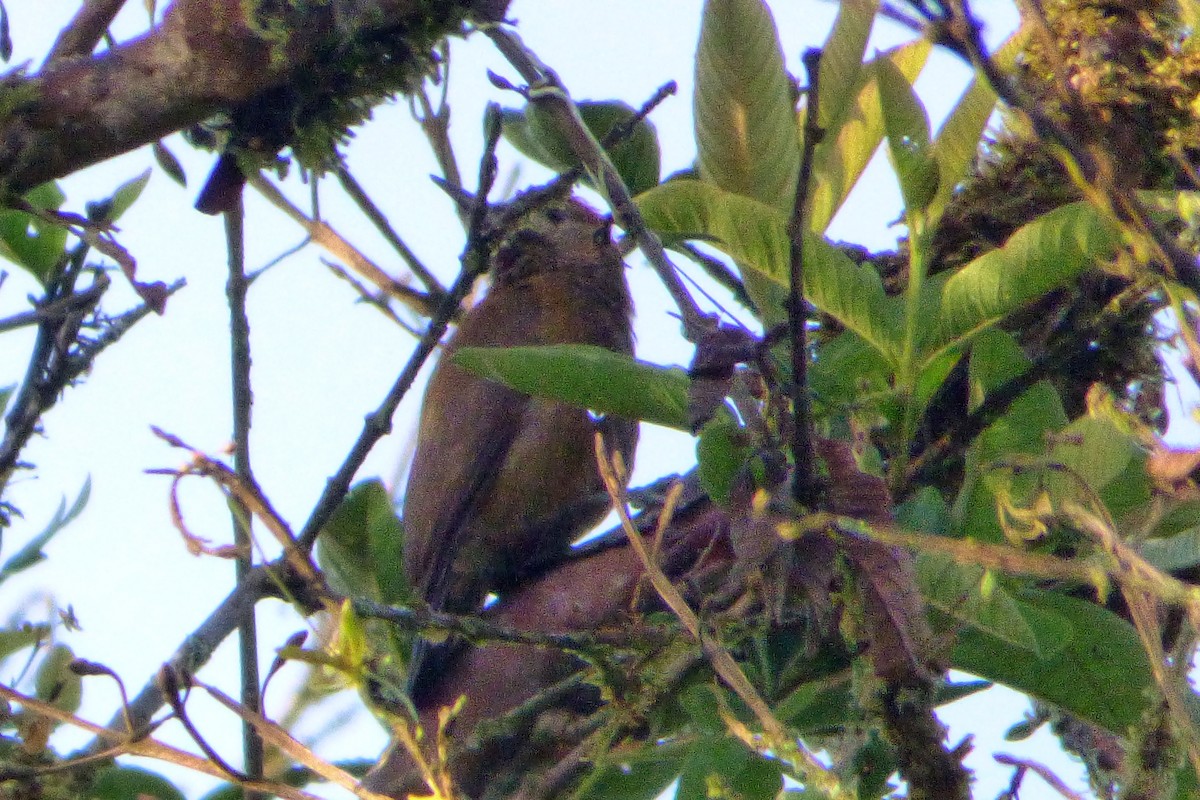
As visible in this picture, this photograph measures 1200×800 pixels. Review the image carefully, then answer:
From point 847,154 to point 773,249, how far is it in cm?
38

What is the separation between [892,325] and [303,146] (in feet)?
3.98

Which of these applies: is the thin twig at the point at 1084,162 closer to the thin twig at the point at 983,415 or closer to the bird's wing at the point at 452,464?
the thin twig at the point at 983,415

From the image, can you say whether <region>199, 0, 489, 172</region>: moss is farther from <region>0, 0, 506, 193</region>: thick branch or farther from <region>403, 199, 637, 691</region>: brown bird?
<region>403, 199, 637, 691</region>: brown bird

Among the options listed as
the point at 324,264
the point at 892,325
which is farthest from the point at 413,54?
the point at 892,325

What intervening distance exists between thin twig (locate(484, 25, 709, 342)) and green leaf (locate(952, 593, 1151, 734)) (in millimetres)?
578

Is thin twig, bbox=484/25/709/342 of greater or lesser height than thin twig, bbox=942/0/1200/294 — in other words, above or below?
above

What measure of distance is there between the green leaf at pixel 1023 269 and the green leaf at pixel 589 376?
37 cm

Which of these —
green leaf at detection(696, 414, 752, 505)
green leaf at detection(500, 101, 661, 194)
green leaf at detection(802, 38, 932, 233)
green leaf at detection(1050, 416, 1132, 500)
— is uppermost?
green leaf at detection(500, 101, 661, 194)

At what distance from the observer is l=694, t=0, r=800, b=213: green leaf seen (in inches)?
85.7

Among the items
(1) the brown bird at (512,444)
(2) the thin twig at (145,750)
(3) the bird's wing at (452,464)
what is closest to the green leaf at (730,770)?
(2) the thin twig at (145,750)

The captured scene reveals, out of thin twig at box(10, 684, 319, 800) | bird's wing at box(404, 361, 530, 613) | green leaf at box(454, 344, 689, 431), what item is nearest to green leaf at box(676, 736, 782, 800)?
green leaf at box(454, 344, 689, 431)

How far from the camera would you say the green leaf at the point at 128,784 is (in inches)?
100

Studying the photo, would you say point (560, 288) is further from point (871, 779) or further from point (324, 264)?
point (871, 779)

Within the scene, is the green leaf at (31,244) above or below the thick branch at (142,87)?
above
